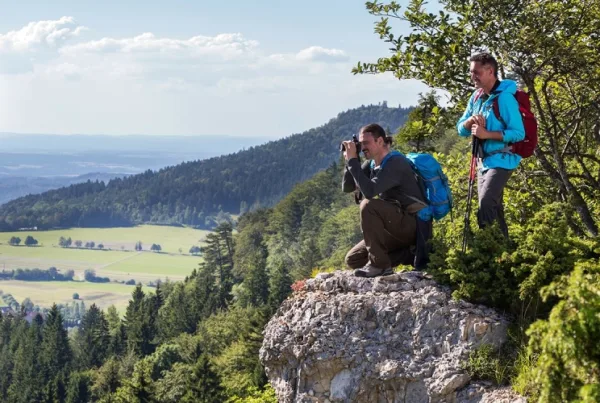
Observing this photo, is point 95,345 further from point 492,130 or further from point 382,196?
point 492,130

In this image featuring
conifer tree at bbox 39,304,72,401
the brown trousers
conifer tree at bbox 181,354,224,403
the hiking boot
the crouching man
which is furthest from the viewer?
conifer tree at bbox 39,304,72,401

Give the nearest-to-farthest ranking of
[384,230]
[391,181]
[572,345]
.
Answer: [572,345] → [391,181] → [384,230]

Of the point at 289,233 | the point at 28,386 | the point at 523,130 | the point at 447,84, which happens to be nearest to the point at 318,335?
the point at 523,130

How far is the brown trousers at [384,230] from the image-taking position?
798cm

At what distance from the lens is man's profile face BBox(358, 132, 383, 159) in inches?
316

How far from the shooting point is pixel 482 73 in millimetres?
7508

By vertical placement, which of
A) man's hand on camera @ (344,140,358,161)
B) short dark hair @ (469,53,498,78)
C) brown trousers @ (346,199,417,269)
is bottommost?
brown trousers @ (346,199,417,269)

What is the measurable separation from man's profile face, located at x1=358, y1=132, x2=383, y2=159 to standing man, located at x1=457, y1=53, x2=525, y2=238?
0.98 meters

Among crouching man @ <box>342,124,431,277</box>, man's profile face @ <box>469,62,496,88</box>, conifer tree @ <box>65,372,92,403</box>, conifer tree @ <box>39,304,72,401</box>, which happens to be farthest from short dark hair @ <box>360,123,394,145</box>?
conifer tree @ <box>39,304,72,401</box>

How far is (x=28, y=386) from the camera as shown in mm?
106875

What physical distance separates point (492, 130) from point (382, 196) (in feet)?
4.99

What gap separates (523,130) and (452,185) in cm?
405

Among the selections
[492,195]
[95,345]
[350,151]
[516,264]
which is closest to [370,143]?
[350,151]

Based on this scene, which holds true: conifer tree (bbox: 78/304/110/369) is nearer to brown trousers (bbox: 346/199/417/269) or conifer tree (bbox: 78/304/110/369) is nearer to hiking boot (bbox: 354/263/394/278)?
hiking boot (bbox: 354/263/394/278)
